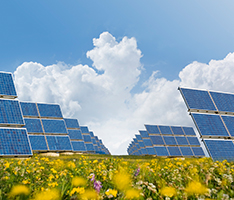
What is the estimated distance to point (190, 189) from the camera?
2344mm

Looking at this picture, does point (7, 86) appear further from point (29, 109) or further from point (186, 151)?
point (186, 151)

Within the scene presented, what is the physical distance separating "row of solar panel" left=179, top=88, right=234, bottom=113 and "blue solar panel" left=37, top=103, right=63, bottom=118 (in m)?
16.0

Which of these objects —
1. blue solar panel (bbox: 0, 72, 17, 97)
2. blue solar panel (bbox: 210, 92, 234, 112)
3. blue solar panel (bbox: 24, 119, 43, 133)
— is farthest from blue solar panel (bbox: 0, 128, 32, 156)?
A: blue solar panel (bbox: 210, 92, 234, 112)

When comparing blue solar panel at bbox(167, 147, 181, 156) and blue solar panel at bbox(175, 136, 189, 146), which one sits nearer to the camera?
blue solar panel at bbox(167, 147, 181, 156)

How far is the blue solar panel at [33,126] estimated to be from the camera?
900 inches

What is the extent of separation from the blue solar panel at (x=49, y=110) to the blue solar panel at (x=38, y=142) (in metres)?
3.73

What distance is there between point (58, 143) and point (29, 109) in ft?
19.0

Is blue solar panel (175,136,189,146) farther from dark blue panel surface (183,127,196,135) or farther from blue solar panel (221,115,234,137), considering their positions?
blue solar panel (221,115,234,137)

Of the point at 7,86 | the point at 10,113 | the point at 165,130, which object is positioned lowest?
the point at 10,113

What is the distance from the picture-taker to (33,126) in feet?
76.9

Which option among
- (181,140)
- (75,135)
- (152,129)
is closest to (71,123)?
(75,135)

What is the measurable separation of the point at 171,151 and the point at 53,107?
17.6 metres

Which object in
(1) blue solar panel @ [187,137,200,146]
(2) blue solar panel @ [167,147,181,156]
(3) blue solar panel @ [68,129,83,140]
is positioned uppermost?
(3) blue solar panel @ [68,129,83,140]

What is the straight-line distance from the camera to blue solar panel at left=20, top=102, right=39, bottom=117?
81.1 ft
